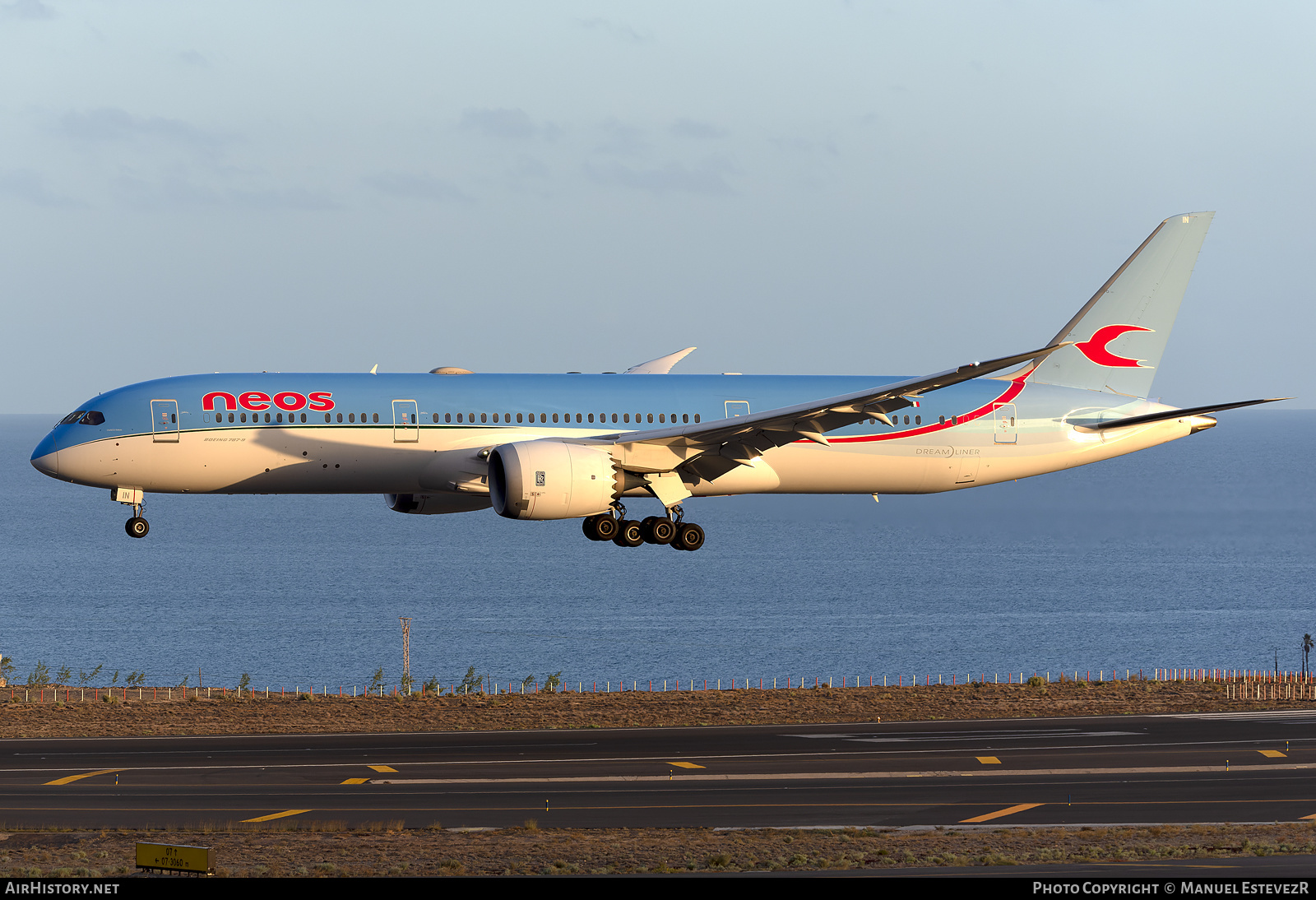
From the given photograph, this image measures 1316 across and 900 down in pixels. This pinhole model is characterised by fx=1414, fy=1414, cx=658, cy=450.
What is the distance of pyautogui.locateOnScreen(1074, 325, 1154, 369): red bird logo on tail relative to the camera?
2156 inches

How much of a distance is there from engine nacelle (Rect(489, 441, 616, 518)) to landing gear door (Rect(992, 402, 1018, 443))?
16.0 m

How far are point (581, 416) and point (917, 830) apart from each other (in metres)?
18.2

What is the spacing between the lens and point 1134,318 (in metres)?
55.5

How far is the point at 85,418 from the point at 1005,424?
32.6 m

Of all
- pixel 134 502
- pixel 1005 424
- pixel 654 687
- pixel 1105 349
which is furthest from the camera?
pixel 654 687

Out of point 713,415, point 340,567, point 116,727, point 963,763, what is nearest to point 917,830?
point 963,763

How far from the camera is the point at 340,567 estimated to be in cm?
19025

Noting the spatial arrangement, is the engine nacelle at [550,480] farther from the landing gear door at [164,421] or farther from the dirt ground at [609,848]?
the landing gear door at [164,421]

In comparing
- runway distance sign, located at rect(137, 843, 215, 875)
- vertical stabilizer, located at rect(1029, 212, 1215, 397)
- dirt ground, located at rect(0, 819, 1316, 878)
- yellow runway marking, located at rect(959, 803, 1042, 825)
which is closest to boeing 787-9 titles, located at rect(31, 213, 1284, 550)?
vertical stabilizer, located at rect(1029, 212, 1215, 397)

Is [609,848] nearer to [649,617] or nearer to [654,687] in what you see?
[654,687]

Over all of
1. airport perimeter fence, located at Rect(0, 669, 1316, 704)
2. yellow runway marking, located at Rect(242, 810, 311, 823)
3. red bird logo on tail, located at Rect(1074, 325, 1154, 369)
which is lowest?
airport perimeter fence, located at Rect(0, 669, 1316, 704)

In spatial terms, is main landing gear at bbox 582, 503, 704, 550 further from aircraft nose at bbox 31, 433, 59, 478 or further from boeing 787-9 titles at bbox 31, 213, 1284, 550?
aircraft nose at bbox 31, 433, 59, 478

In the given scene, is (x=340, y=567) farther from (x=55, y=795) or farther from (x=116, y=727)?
(x=55, y=795)

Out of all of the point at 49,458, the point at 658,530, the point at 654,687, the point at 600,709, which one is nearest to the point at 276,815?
the point at 49,458
